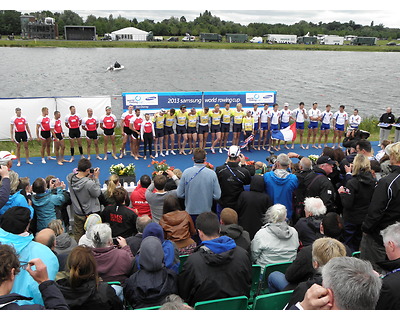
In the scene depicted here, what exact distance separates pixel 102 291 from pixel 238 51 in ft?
341

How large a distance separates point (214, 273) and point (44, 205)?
4215mm

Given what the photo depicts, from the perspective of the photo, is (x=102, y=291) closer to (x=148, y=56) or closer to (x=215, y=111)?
(x=215, y=111)

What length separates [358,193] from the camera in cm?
565

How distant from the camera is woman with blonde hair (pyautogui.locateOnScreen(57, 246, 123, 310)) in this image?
3.14 m

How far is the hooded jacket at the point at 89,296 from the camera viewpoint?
3129 mm

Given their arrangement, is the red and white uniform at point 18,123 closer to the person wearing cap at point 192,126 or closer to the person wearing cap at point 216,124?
the person wearing cap at point 192,126

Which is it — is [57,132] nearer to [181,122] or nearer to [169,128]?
[169,128]

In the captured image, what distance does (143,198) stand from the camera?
6.93m

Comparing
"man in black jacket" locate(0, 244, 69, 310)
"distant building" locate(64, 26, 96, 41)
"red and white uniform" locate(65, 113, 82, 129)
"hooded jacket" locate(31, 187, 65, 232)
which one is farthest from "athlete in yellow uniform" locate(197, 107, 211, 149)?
"distant building" locate(64, 26, 96, 41)

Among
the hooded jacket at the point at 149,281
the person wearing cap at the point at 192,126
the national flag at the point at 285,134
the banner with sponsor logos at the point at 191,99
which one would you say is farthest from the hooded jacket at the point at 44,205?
the national flag at the point at 285,134

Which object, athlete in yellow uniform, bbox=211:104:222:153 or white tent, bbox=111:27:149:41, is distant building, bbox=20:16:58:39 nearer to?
white tent, bbox=111:27:149:41

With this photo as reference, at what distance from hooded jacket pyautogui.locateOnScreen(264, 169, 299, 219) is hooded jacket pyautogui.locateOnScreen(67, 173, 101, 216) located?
10.1ft

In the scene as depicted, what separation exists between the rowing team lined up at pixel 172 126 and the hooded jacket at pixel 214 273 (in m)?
10.2

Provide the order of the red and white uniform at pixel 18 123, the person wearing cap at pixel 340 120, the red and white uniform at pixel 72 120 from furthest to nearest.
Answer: the person wearing cap at pixel 340 120
the red and white uniform at pixel 72 120
the red and white uniform at pixel 18 123
